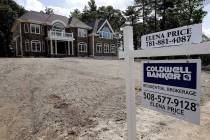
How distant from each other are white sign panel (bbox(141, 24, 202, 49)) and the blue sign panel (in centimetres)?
29

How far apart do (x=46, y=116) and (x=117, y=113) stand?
85.0 inches

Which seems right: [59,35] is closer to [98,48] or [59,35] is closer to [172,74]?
[98,48]

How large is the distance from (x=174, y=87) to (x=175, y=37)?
661 millimetres

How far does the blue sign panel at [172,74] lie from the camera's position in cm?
325

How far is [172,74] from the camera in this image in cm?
352

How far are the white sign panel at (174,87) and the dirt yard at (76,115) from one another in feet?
8.24

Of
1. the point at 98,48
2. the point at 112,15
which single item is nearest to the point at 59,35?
the point at 98,48

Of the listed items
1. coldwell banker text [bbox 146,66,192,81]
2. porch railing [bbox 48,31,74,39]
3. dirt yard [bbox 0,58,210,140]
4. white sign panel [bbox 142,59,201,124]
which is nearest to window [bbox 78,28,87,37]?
porch railing [bbox 48,31,74,39]

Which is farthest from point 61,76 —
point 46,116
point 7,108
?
point 46,116

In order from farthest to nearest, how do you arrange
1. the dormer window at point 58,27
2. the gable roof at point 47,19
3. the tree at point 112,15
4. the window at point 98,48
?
1. the tree at point 112,15
2. the window at point 98,48
3. the dormer window at point 58,27
4. the gable roof at point 47,19

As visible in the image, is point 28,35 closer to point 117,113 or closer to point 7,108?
point 7,108

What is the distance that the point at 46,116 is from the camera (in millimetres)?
8242

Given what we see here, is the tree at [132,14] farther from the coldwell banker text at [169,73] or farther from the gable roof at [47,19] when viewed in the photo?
the coldwell banker text at [169,73]

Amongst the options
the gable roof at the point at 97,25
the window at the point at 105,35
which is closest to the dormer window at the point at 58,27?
the gable roof at the point at 97,25
